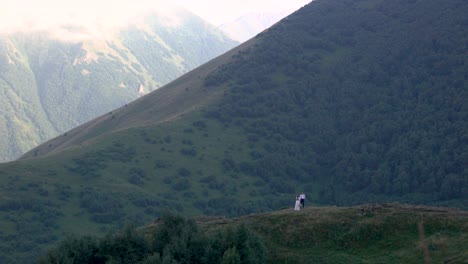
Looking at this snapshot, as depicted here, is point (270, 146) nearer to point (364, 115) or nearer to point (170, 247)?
point (364, 115)

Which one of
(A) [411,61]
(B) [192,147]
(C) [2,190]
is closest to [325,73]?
(A) [411,61]

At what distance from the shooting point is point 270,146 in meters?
167

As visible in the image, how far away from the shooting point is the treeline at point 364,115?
14912 centimetres

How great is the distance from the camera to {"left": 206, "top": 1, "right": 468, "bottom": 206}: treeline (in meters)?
149

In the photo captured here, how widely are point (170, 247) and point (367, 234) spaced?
16.2m

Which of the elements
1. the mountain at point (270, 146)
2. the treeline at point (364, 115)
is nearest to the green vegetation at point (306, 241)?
the mountain at point (270, 146)

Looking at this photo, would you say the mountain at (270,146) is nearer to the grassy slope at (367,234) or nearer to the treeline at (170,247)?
the treeline at (170,247)

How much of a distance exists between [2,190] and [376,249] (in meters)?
102

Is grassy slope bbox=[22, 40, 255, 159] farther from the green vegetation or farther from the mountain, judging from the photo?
the green vegetation

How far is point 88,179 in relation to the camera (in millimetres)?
139750

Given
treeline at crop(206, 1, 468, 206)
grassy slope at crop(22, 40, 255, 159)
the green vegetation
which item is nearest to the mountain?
treeline at crop(206, 1, 468, 206)

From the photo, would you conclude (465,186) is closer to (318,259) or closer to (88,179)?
(88,179)

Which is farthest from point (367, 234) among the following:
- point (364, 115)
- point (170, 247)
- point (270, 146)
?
point (364, 115)

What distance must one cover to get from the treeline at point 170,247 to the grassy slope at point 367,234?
421cm
